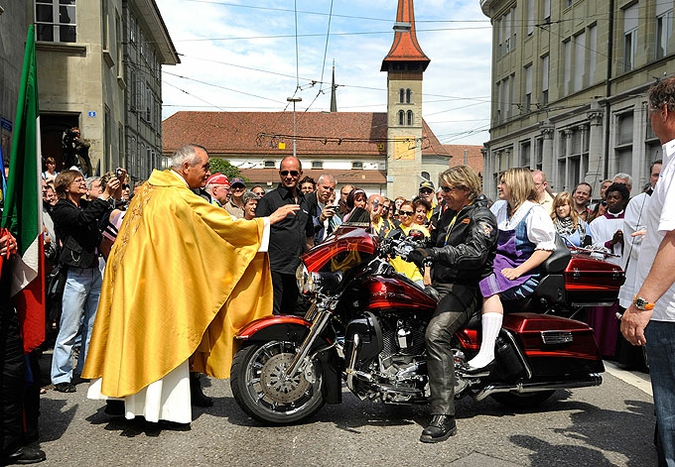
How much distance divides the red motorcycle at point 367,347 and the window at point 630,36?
22.3 m

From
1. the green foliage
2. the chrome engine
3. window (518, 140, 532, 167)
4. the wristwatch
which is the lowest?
the chrome engine

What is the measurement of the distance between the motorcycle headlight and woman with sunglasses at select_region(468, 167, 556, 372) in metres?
1.24

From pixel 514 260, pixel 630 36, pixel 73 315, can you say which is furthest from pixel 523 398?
pixel 630 36

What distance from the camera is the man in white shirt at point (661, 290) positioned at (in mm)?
2877

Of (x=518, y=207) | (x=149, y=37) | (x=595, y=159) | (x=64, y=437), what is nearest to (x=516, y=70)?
(x=595, y=159)

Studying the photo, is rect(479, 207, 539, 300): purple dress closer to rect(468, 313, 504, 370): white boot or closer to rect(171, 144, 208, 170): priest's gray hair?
rect(468, 313, 504, 370): white boot

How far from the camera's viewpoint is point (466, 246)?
468 centimetres

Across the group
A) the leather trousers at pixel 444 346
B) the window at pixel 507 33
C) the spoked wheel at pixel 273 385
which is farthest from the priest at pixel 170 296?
the window at pixel 507 33

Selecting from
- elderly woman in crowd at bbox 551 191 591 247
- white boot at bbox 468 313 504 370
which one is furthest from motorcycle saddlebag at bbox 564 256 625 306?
elderly woman in crowd at bbox 551 191 591 247

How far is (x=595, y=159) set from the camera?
27.0 metres

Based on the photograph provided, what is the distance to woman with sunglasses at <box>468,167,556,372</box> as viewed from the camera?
496 cm

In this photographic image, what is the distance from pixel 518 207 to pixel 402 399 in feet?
6.17

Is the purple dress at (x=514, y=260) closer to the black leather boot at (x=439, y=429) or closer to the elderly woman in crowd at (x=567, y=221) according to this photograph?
the black leather boot at (x=439, y=429)

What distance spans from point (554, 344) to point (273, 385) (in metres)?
2.20
